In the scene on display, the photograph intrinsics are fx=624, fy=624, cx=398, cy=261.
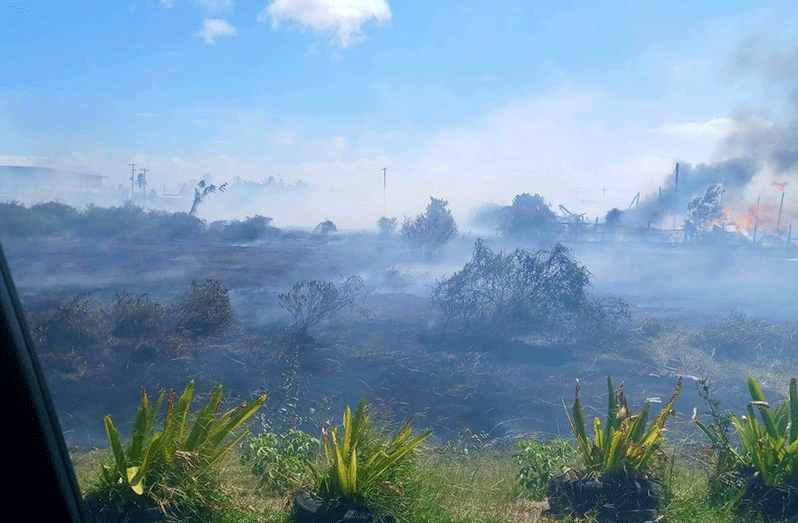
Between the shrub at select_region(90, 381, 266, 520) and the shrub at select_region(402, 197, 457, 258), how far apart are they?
555cm

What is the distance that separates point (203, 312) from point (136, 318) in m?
0.84

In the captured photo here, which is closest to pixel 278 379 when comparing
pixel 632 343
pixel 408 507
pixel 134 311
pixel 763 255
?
pixel 134 311

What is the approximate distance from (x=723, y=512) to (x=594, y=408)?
2811 mm

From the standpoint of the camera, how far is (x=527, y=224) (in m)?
9.30

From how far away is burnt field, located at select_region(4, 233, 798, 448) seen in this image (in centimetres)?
765

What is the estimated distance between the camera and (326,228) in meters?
9.80

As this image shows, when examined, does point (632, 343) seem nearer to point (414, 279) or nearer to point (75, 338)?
point (414, 279)

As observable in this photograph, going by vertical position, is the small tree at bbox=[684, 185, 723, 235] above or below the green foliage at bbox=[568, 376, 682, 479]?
above

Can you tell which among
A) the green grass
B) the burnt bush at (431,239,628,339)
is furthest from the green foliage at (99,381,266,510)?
the burnt bush at (431,239,628,339)

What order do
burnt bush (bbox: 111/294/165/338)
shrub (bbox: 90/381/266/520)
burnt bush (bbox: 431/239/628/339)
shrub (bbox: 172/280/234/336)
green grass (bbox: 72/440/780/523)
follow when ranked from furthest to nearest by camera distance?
1. burnt bush (bbox: 431/239/628/339)
2. shrub (bbox: 172/280/234/336)
3. burnt bush (bbox: 111/294/165/338)
4. green grass (bbox: 72/440/780/523)
5. shrub (bbox: 90/381/266/520)

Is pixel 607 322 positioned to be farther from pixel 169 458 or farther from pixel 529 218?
pixel 169 458

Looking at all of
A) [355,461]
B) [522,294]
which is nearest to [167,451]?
[355,461]

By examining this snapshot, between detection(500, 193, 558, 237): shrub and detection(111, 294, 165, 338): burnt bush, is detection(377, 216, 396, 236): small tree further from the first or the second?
detection(111, 294, 165, 338): burnt bush

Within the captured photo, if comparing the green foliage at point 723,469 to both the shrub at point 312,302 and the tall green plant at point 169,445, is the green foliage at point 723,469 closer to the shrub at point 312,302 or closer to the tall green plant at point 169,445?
the tall green plant at point 169,445
